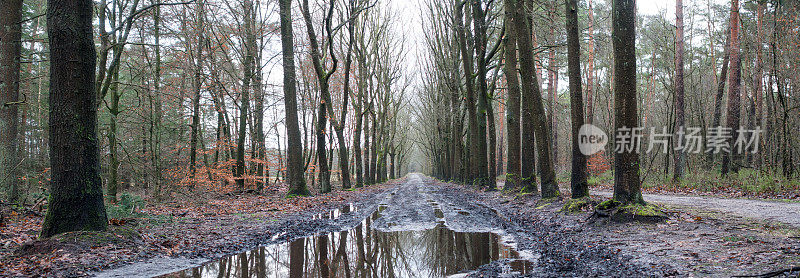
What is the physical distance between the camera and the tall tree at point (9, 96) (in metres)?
7.93

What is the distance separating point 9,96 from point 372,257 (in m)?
9.18

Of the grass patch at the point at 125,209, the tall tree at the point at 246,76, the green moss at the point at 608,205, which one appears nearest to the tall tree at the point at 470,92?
the tall tree at the point at 246,76

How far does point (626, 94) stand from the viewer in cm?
630

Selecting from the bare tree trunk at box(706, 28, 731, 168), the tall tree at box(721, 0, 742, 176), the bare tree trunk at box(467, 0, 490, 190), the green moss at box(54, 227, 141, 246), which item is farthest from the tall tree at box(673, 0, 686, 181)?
the green moss at box(54, 227, 141, 246)

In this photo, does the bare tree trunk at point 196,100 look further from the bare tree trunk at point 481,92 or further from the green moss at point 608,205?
the green moss at point 608,205

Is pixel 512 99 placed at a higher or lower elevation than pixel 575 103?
higher

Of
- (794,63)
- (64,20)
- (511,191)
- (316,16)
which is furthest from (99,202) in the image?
(316,16)

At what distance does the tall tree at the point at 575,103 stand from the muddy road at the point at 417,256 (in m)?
2.37

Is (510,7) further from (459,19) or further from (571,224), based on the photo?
(571,224)

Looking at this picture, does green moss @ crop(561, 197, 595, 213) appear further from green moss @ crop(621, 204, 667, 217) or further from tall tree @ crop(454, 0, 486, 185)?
tall tree @ crop(454, 0, 486, 185)

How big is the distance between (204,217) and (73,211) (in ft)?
11.6

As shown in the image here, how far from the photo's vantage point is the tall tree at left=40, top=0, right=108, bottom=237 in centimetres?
498

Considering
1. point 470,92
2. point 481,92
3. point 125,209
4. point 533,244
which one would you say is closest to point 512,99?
point 481,92

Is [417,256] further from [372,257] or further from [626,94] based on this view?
[626,94]
